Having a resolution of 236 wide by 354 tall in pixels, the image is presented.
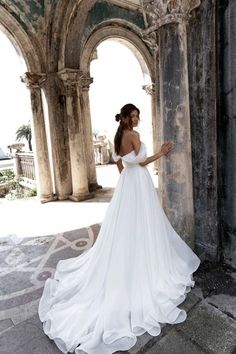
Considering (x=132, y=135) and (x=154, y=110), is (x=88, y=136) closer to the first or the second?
(x=154, y=110)

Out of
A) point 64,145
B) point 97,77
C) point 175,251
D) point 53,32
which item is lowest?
point 175,251

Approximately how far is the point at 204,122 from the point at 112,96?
18102 mm

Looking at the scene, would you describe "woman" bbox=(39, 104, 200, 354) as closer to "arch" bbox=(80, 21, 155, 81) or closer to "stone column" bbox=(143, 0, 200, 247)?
"stone column" bbox=(143, 0, 200, 247)

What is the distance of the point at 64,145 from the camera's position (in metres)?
7.58

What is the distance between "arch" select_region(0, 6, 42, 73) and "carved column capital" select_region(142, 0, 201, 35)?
4761 mm

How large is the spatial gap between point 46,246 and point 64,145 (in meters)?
3.67

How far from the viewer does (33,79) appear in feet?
23.0

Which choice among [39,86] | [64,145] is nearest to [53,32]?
[39,86]

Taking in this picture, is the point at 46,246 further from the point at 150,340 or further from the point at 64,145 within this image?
the point at 64,145

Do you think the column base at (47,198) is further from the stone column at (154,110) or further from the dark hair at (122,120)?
the dark hair at (122,120)

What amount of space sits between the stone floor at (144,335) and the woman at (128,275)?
92 millimetres

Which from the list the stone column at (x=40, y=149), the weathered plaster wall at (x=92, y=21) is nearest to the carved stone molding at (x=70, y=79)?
the weathered plaster wall at (x=92, y=21)

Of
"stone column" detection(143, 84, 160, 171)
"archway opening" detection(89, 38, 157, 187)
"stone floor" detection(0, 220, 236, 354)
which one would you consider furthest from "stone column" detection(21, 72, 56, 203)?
"stone column" detection(143, 84, 160, 171)

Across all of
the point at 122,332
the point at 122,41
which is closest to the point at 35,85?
the point at 122,41
